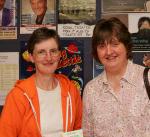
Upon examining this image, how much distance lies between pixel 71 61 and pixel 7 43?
49 centimetres

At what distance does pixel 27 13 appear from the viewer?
2215 millimetres

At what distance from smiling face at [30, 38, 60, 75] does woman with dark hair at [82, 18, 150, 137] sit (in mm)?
235

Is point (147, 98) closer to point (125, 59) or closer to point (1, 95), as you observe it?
point (125, 59)

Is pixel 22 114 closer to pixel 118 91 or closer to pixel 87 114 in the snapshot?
pixel 87 114

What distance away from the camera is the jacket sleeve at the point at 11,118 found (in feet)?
5.64

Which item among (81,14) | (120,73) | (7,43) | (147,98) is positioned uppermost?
(81,14)

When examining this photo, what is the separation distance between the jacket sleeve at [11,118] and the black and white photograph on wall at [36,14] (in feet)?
2.16

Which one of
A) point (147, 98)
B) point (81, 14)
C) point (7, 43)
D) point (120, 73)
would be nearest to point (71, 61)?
point (81, 14)

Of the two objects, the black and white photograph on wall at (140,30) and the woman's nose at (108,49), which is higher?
the black and white photograph on wall at (140,30)

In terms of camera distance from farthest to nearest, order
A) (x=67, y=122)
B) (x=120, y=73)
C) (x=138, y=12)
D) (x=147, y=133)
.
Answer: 1. (x=138, y=12)
2. (x=67, y=122)
3. (x=120, y=73)
4. (x=147, y=133)

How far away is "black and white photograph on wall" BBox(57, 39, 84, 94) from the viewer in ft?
7.20

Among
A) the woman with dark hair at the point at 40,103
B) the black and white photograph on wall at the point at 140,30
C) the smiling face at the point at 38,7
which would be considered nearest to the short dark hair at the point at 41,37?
the woman with dark hair at the point at 40,103

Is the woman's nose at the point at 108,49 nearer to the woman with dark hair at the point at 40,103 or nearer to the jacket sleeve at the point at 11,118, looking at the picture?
the woman with dark hair at the point at 40,103

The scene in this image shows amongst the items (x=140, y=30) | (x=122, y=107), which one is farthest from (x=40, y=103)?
(x=140, y=30)
